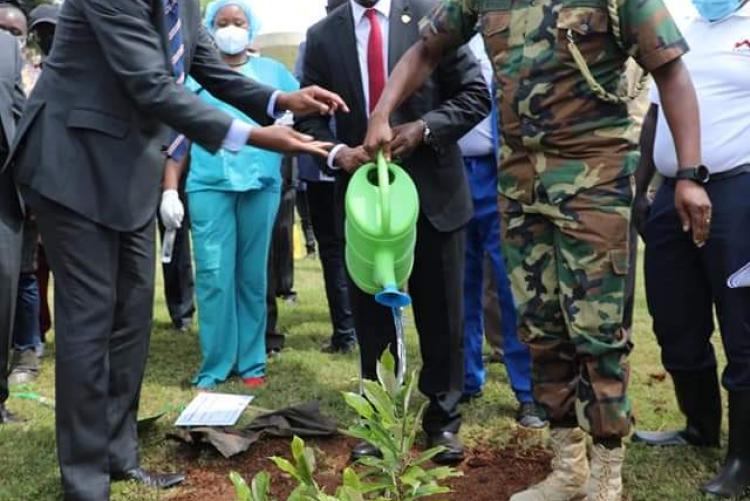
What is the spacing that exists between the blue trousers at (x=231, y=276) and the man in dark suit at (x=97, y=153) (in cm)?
167

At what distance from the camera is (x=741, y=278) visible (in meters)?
3.29

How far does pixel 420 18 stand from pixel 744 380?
76.5 inches

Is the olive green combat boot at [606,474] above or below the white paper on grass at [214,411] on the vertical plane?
above

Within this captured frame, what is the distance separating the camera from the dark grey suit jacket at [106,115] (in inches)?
118

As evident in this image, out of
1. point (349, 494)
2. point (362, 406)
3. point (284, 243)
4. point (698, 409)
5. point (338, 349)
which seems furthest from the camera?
point (284, 243)

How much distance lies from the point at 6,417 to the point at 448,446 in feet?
7.47

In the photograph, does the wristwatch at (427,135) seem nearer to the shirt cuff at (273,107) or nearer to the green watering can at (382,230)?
the green watering can at (382,230)

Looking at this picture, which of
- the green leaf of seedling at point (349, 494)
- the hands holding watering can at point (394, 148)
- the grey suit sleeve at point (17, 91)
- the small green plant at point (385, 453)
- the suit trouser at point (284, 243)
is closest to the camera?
the green leaf of seedling at point (349, 494)

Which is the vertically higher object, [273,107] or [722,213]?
[273,107]

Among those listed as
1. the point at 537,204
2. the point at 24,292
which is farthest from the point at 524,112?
the point at 24,292

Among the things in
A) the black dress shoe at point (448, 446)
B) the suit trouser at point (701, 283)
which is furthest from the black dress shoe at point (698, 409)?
the black dress shoe at point (448, 446)

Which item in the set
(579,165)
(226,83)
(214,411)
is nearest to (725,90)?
(579,165)

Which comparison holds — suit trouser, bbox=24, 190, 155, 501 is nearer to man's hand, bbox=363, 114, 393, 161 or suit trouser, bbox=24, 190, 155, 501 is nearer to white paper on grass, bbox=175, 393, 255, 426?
white paper on grass, bbox=175, 393, 255, 426

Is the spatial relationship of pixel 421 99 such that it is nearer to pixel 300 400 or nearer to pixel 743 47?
pixel 743 47
